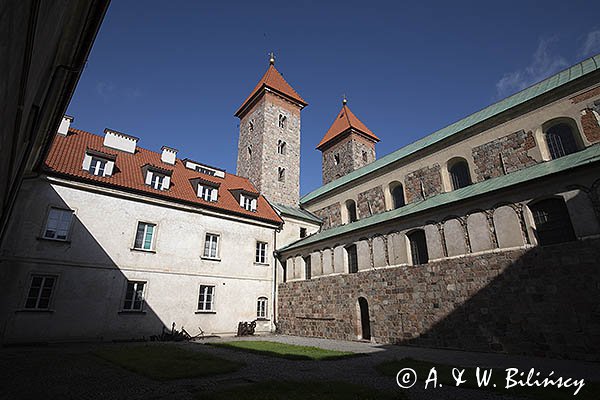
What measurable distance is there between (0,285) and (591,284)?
2211 centimetres

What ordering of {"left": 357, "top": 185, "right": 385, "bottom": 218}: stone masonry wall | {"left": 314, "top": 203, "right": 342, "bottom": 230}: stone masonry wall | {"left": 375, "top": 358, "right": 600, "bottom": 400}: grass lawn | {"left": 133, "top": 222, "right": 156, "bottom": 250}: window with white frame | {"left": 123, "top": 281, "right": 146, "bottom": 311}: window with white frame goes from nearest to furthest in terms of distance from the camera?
1. {"left": 375, "top": 358, "right": 600, "bottom": 400}: grass lawn
2. {"left": 123, "top": 281, "right": 146, "bottom": 311}: window with white frame
3. {"left": 133, "top": 222, "right": 156, "bottom": 250}: window with white frame
4. {"left": 357, "top": 185, "right": 385, "bottom": 218}: stone masonry wall
5. {"left": 314, "top": 203, "right": 342, "bottom": 230}: stone masonry wall

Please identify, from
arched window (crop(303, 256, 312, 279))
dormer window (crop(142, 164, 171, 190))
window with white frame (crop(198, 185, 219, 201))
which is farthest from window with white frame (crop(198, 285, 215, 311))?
dormer window (crop(142, 164, 171, 190))

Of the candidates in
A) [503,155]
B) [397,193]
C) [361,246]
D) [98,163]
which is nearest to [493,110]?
[503,155]

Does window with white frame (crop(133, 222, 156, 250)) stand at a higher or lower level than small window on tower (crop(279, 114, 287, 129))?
lower

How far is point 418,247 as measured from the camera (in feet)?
50.4

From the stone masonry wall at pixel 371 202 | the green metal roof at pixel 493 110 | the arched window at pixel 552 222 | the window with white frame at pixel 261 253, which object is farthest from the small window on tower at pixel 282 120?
the arched window at pixel 552 222

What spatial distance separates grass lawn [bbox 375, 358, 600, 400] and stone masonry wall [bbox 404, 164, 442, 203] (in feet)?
39.3

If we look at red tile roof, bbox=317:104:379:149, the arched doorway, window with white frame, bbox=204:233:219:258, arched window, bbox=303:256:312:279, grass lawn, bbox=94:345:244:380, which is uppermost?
red tile roof, bbox=317:104:379:149

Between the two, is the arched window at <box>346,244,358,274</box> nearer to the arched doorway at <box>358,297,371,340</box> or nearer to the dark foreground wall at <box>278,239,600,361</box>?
the dark foreground wall at <box>278,239,600,361</box>

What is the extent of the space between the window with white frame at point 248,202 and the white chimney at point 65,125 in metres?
11.5

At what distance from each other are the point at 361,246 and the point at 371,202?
19.3 feet

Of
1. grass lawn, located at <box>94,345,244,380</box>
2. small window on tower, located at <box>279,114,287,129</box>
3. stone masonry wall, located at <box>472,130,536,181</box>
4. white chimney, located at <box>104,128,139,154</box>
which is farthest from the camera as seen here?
small window on tower, located at <box>279,114,287,129</box>

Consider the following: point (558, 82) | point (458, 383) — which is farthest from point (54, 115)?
point (558, 82)

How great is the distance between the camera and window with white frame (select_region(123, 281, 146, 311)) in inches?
647
